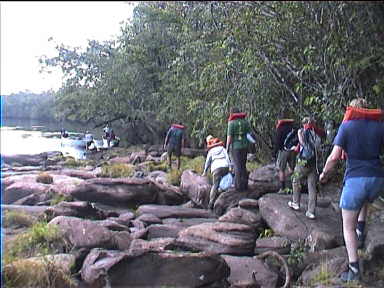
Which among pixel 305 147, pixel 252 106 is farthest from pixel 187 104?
pixel 305 147

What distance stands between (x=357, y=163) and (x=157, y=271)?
2368mm

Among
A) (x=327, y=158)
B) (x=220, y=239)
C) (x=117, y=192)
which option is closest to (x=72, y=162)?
(x=117, y=192)

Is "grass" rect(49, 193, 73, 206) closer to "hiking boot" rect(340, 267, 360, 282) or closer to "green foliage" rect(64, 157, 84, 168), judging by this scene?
"green foliage" rect(64, 157, 84, 168)

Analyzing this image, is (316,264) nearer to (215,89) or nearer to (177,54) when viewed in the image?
(215,89)

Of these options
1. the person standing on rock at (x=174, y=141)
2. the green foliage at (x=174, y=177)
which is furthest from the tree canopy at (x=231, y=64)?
the green foliage at (x=174, y=177)

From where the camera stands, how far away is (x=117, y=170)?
1206 cm

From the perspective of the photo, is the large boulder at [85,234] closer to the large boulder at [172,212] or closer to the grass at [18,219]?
the grass at [18,219]

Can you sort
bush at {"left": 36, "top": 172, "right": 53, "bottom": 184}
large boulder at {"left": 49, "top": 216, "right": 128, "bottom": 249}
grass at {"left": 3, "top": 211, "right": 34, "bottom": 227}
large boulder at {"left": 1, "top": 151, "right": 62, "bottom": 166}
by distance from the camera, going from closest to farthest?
large boulder at {"left": 49, "top": 216, "right": 128, "bottom": 249}
grass at {"left": 3, "top": 211, "right": 34, "bottom": 227}
large boulder at {"left": 1, "top": 151, "right": 62, "bottom": 166}
bush at {"left": 36, "top": 172, "right": 53, "bottom": 184}

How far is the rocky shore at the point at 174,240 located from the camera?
5.07m

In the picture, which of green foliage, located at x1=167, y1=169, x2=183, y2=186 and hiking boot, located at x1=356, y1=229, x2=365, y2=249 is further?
green foliage, located at x1=167, y1=169, x2=183, y2=186

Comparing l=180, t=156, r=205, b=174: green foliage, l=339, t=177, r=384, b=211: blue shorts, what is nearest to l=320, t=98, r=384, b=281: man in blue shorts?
l=339, t=177, r=384, b=211: blue shorts

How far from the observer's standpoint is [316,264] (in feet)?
17.7

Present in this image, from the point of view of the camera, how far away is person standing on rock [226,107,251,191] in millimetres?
8773

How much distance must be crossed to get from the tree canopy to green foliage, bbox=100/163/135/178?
4.20 feet
